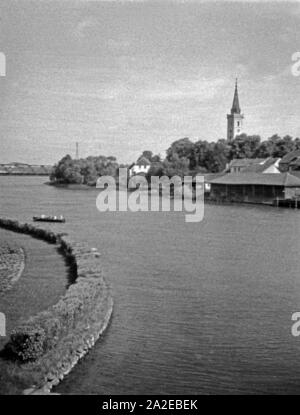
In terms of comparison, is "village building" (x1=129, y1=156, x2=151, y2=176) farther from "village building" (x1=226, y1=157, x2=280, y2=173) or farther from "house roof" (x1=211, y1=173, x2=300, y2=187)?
"house roof" (x1=211, y1=173, x2=300, y2=187)

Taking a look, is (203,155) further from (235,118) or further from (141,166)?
(141,166)

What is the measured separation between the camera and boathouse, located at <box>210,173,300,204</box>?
43.9 metres

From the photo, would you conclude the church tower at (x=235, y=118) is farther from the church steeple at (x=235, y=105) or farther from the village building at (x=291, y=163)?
the village building at (x=291, y=163)

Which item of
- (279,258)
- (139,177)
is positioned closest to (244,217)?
(279,258)

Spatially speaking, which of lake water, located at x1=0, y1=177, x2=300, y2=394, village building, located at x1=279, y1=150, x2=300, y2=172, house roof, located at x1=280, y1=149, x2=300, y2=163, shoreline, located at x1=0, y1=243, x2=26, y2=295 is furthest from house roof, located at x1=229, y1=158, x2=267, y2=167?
shoreline, located at x1=0, y1=243, x2=26, y2=295

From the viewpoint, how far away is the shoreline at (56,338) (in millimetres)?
7922

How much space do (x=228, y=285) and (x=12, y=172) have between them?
138864mm

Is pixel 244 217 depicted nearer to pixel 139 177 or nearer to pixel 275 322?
pixel 275 322

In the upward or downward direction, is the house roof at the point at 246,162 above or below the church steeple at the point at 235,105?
below

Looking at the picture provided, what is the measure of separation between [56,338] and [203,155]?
69.1 metres

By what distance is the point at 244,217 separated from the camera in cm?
3353

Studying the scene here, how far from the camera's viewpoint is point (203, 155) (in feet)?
252

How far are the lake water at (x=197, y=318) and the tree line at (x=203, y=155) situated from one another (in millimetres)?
47558

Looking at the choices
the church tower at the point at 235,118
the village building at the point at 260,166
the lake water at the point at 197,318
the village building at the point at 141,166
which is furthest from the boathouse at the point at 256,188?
the village building at the point at 141,166
